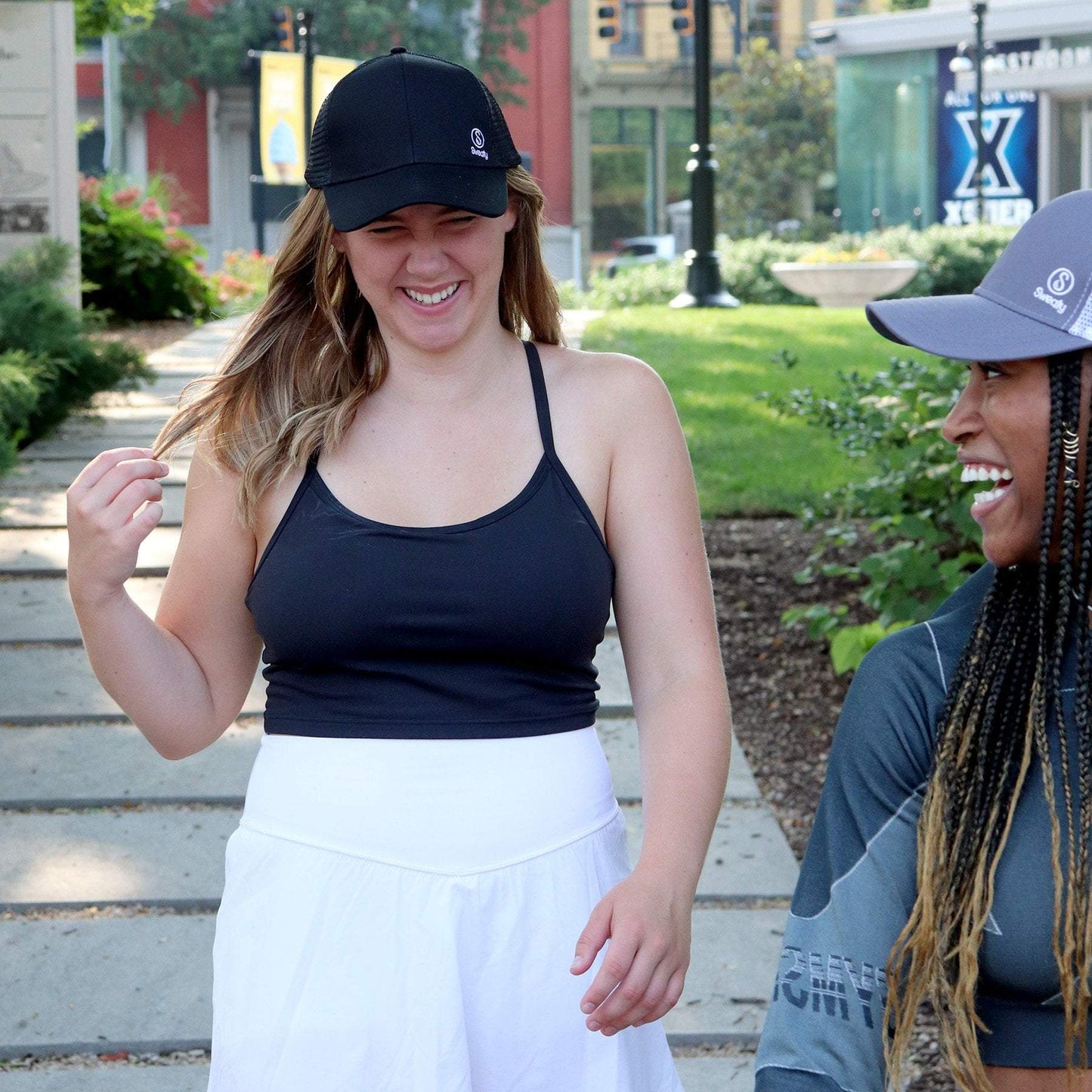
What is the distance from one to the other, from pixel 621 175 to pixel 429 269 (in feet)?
150

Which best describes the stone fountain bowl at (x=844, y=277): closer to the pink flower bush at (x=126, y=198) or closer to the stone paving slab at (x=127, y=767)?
the pink flower bush at (x=126, y=198)

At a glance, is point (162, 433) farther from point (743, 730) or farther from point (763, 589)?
point (763, 589)

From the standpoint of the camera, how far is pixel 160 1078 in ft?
11.4

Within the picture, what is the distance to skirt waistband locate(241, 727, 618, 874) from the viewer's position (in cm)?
199

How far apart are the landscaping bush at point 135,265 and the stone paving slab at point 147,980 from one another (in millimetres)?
10626

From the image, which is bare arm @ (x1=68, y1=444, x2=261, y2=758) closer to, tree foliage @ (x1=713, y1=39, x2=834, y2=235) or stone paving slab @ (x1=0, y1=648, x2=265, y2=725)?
stone paving slab @ (x1=0, y1=648, x2=265, y2=725)

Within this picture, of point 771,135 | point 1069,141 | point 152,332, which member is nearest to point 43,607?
point 152,332

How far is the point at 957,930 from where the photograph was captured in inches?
71.5

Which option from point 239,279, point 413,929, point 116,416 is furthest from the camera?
point 239,279

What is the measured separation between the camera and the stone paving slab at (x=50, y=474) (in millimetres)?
7637

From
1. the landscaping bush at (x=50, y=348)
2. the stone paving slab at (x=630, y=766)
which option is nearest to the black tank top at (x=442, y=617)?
the stone paving slab at (x=630, y=766)

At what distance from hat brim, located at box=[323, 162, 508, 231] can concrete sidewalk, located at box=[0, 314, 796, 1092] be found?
59cm

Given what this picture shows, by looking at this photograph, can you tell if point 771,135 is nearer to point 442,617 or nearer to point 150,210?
point 150,210

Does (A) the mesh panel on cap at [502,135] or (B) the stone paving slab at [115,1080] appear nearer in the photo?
(A) the mesh panel on cap at [502,135]
